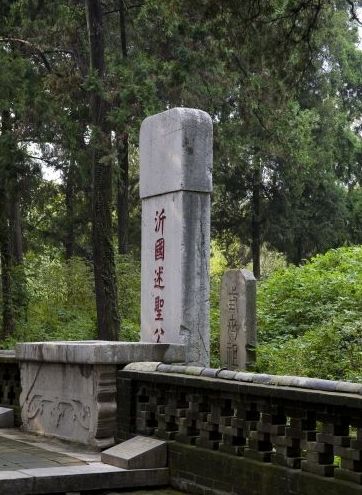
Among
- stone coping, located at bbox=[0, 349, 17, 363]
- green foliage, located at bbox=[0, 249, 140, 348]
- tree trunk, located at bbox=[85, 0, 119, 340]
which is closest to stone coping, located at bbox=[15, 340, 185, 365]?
stone coping, located at bbox=[0, 349, 17, 363]

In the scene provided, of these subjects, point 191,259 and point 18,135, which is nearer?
point 191,259

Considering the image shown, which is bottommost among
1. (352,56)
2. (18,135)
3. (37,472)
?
(37,472)

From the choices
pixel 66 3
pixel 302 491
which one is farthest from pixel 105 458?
pixel 66 3

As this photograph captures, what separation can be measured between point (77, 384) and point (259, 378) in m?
2.81

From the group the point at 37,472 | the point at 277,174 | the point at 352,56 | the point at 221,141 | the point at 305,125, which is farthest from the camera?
the point at 352,56

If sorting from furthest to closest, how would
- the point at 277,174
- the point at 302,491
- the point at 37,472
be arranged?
the point at 277,174, the point at 37,472, the point at 302,491

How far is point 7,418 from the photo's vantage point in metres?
10.5

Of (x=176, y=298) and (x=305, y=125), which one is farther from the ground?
(x=305, y=125)

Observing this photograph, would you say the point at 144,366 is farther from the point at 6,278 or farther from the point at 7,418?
the point at 6,278

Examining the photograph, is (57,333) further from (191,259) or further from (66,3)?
(191,259)

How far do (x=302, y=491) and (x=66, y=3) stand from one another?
17549 millimetres

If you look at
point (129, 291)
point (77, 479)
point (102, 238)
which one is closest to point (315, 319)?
point (102, 238)

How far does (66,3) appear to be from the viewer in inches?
837

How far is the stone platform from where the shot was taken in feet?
22.5
